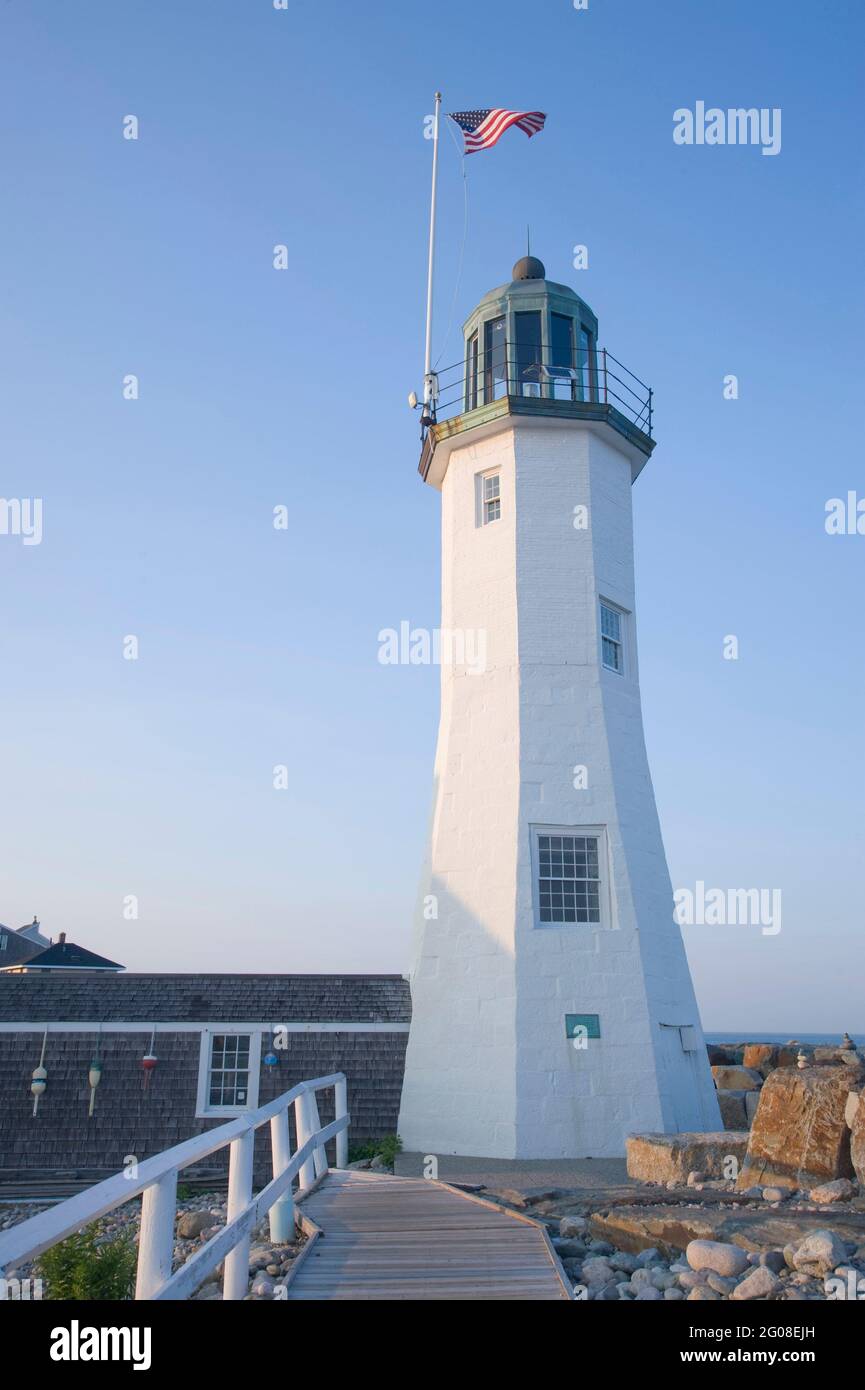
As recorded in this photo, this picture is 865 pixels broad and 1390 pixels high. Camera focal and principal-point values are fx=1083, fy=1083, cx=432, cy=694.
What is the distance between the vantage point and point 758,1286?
710 centimetres

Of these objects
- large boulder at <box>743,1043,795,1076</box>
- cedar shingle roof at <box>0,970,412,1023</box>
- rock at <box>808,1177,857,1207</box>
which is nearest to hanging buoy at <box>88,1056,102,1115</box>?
cedar shingle roof at <box>0,970,412,1023</box>

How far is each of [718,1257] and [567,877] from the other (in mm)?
9682

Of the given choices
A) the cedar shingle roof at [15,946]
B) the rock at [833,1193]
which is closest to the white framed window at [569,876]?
the rock at [833,1193]

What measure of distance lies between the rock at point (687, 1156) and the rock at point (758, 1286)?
562 centimetres

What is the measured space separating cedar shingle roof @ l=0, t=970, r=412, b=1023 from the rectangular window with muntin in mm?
2945

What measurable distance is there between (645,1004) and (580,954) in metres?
1.24

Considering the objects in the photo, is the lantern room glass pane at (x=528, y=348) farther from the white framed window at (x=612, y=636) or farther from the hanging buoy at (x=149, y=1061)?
the hanging buoy at (x=149, y=1061)

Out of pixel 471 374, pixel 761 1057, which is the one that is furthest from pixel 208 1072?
pixel 471 374

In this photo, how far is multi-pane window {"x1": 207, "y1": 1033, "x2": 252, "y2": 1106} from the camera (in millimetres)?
17047

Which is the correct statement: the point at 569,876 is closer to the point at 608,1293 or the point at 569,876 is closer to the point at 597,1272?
the point at 597,1272

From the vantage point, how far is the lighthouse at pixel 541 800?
16.4m

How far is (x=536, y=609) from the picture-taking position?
61.5 ft
